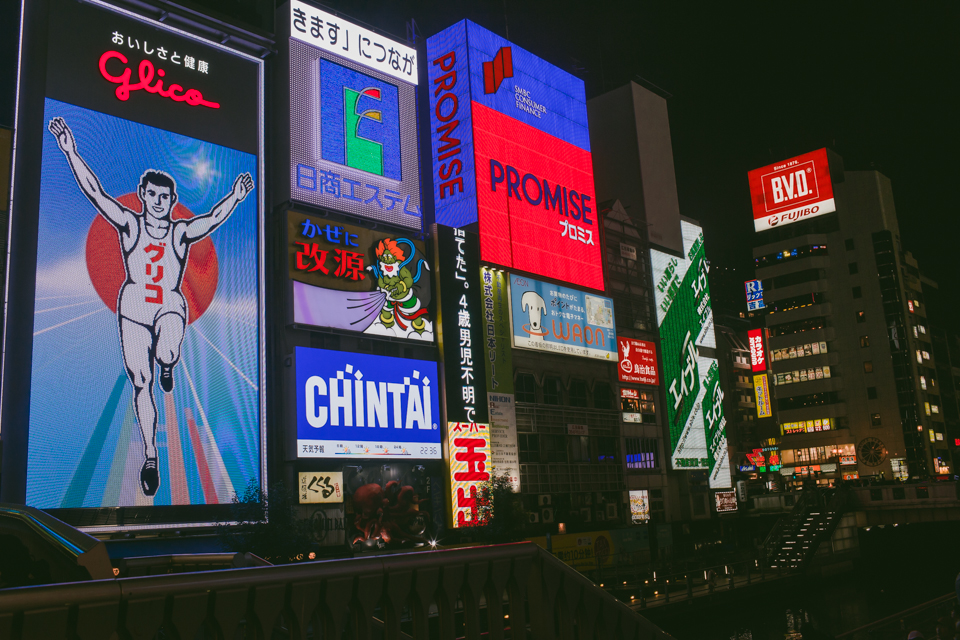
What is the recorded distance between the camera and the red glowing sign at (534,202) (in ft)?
150

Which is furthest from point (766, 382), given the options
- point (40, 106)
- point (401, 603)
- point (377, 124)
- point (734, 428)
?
point (401, 603)

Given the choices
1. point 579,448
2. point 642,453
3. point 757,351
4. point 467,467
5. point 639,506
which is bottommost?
point 639,506

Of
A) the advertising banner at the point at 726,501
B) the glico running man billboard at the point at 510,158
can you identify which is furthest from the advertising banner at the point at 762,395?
the glico running man billboard at the point at 510,158

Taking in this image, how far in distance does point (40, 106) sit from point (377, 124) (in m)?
16.2

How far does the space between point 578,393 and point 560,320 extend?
202 inches

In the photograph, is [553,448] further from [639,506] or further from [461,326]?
[461,326]

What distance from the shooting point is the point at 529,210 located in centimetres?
4847

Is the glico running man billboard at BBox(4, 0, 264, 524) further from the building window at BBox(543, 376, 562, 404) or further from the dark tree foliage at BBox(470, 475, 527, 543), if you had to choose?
the building window at BBox(543, 376, 562, 404)

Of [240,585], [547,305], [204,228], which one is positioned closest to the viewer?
[240,585]

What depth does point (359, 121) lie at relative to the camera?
3912 cm

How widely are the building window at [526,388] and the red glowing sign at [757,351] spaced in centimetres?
5188

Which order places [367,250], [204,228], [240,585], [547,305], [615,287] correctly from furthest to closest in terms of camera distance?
1. [615,287]
2. [547,305]
3. [367,250]
4. [204,228]
5. [240,585]

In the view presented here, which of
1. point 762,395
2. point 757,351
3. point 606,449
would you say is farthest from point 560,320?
point 757,351

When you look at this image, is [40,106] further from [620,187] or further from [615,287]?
[620,187]
